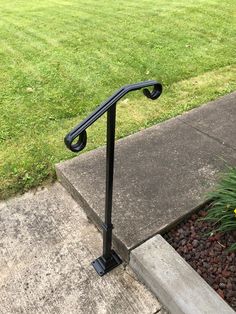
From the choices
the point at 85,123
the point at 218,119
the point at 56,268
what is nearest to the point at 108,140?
the point at 85,123

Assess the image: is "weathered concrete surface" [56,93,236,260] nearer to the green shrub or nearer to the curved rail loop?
the green shrub

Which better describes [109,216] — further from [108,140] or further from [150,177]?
[150,177]

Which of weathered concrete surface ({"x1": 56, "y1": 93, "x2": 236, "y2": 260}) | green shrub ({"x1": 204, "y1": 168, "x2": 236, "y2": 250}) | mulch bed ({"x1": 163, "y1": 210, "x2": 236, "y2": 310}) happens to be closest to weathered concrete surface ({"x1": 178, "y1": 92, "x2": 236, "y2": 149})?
weathered concrete surface ({"x1": 56, "y1": 93, "x2": 236, "y2": 260})

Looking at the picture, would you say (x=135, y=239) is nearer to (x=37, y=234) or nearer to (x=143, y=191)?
(x=143, y=191)

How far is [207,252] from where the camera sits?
9.22ft

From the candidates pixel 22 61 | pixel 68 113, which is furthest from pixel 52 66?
pixel 68 113

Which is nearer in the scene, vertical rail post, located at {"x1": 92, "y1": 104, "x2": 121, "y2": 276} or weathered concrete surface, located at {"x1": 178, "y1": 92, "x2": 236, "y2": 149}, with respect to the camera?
vertical rail post, located at {"x1": 92, "y1": 104, "x2": 121, "y2": 276}

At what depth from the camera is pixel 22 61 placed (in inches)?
260

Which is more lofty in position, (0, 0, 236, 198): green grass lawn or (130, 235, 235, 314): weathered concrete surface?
(130, 235, 235, 314): weathered concrete surface

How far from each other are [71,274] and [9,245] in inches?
25.2

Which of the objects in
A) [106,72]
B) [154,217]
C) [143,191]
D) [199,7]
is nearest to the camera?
[154,217]

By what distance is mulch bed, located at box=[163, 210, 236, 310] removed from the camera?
258cm

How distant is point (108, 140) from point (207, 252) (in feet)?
4.09

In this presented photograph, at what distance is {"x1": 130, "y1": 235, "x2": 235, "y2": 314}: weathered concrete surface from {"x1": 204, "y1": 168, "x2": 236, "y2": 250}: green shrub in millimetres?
423
